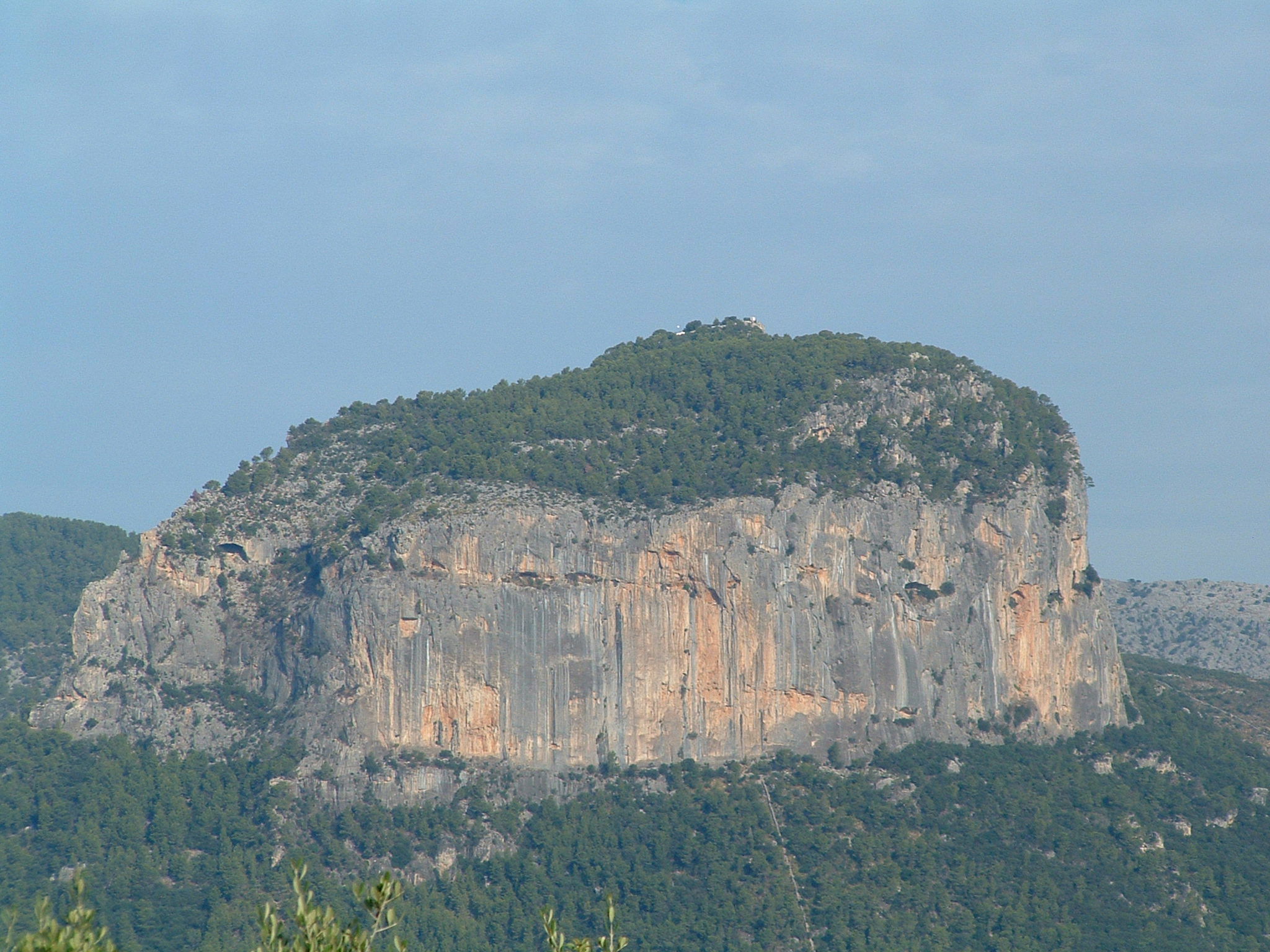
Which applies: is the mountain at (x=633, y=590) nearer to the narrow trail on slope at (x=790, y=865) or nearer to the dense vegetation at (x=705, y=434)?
the dense vegetation at (x=705, y=434)

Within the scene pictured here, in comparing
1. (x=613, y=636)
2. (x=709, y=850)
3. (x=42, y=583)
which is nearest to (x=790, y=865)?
(x=709, y=850)

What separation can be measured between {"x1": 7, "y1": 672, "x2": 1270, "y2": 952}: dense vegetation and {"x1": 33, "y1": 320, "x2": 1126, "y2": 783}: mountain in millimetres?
2834

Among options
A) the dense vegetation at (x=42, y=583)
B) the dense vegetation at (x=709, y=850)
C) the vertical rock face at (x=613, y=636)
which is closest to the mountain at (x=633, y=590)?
the vertical rock face at (x=613, y=636)

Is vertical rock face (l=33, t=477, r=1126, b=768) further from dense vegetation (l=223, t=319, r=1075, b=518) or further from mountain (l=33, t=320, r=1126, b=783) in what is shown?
dense vegetation (l=223, t=319, r=1075, b=518)

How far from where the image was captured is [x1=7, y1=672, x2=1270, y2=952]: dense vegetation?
101125mm

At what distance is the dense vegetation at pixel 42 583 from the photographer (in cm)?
14438

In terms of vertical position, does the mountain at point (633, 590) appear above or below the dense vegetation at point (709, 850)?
above

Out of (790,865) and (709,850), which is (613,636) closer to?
(709,850)

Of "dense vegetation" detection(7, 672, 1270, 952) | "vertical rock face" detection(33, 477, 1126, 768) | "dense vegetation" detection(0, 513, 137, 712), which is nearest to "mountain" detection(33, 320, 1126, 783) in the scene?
"vertical rock face" detection(33, 477, 1126, 768)

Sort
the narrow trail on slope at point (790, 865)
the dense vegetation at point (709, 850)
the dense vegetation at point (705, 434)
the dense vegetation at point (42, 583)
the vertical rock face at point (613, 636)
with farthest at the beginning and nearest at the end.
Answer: the dense vegetation at point (42, 583) → the dense vegetation at point (705, 434) → the vertical rock face at point (613, 636) → the narrow trail on slope at point (790, 865) → the dense vegetation at point (709, 850)

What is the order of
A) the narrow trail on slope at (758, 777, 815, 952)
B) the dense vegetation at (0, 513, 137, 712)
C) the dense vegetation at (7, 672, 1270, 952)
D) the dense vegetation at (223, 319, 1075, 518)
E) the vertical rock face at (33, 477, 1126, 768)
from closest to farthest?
the dense vegetation at (7, 672, 1270, 952)
the narrow trail on slope at (758, 777, 815, 952)
the vertical rock face at (33, 477, 1126, 768)
the dense vegetation at (223, 319, 1075, 518)
the dense vegetation at (0, 513, 137, 712)

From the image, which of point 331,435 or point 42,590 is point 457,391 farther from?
point 42,590

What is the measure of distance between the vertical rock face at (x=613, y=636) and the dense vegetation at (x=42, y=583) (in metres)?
26.8

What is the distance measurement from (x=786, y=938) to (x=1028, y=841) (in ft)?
56.4
